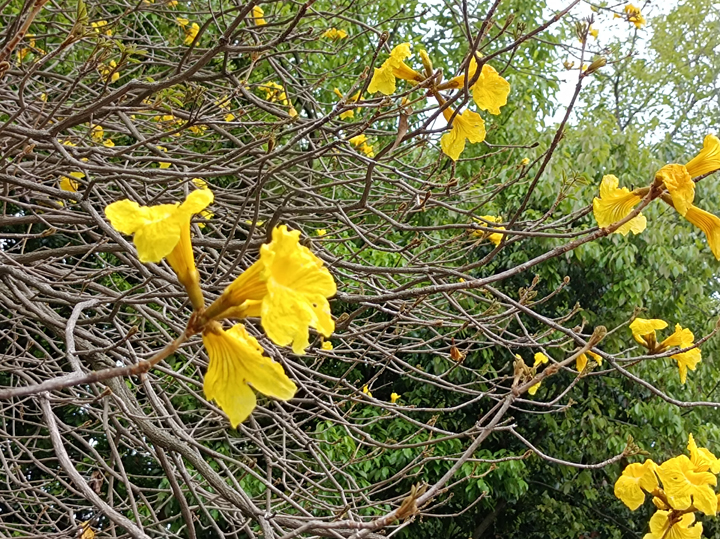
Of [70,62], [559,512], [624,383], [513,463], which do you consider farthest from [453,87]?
[559,512]

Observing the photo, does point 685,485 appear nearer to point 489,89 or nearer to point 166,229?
point 489,89

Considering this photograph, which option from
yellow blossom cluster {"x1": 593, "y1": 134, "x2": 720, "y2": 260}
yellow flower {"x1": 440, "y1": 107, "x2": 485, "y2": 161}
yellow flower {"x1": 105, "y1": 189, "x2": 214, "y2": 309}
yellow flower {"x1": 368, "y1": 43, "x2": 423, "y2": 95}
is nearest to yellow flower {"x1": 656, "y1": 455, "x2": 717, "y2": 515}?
yellow blossom cluster {"x1": 593, "y1": 134, "x2": 720, "y2": 260}

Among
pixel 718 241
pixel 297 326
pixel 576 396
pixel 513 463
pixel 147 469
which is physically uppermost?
pixel 718 241

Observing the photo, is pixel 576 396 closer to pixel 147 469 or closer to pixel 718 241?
pixel 147 469

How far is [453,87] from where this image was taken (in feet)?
5.78

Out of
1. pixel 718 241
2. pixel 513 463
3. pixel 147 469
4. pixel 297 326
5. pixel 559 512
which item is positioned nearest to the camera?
pixel 297 326

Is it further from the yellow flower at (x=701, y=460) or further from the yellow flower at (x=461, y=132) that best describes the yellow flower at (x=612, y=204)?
the yellow flower at (x=701, y=460)

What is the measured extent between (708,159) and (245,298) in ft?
3.68

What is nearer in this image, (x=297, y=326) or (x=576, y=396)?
(x=297, y=326)

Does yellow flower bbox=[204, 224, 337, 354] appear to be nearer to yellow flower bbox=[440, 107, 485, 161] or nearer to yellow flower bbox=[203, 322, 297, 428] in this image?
yellow flower bbox=[203, 322, 297, 428]

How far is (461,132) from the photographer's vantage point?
188 centimetres

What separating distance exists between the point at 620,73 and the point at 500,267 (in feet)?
17.6

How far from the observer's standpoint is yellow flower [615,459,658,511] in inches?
73.7

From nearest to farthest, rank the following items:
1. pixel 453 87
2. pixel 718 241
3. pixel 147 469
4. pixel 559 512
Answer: pixel 718 241, pixel 453 87, pixel 147 469, pixel 559 512
